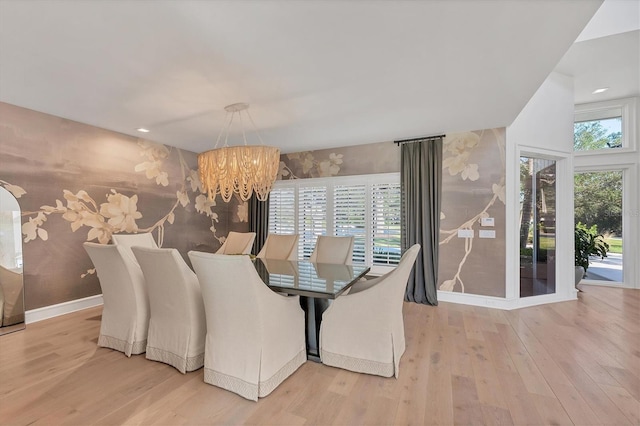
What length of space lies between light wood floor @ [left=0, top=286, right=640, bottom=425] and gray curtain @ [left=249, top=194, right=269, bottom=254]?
2.90 meters

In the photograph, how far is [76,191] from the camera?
3588mm

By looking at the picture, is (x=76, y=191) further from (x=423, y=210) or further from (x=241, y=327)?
(x=423, y=210)

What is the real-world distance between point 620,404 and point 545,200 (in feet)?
9.97

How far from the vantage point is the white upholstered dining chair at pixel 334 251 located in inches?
142

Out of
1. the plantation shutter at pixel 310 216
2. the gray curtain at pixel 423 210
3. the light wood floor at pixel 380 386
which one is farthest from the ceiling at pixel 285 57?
the light wood floor at pixel 380 386

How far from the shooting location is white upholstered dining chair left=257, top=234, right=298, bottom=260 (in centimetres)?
400

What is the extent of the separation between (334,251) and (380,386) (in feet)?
6.09

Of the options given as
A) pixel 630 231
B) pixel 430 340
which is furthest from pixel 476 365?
pixel 630 231

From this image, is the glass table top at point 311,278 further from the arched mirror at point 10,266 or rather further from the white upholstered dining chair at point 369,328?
the arched mirror at point 10,266

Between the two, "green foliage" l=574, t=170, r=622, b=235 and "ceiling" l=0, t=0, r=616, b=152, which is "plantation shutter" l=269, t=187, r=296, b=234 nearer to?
"ceiling" l=0, t=0, r=616, b=152

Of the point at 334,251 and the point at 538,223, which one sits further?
the point at 538,223

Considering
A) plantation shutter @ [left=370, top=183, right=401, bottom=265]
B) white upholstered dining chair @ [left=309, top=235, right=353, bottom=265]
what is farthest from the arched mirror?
plantation shutter @ [left=370, top=183, right=401, bottom=265]

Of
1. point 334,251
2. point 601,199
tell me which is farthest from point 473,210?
point 601,199

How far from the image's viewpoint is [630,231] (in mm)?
4742
